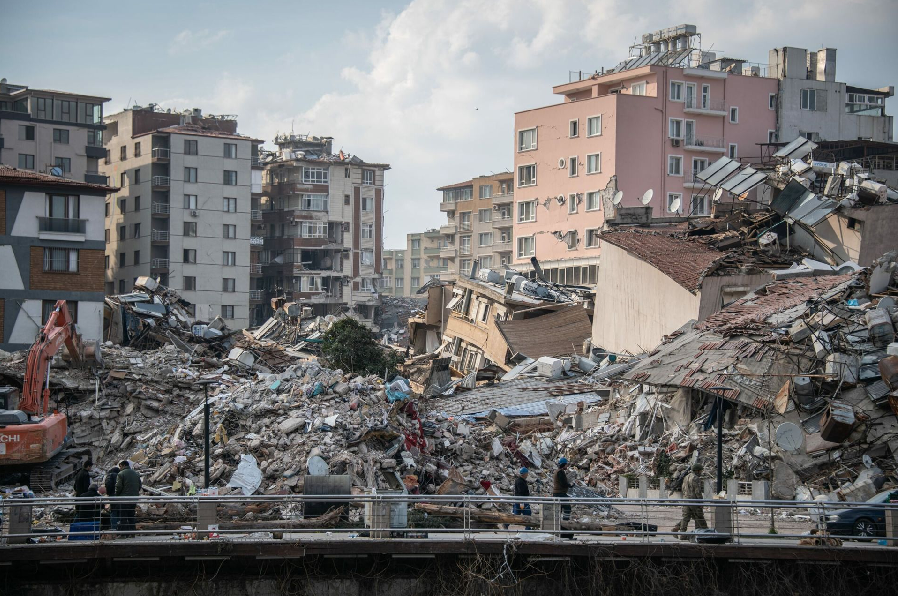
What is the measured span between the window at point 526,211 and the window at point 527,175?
1188mm

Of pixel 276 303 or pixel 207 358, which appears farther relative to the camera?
pixel 276 303

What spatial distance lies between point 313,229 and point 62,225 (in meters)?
39.5

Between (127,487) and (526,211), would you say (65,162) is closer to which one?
(526,211)

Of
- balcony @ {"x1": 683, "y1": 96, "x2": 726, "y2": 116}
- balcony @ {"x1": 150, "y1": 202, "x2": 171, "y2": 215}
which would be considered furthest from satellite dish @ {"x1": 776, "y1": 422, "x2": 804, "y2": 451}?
balcony @ {"x1": 150, "y1": 202, "x2": 171, "y2": 215}

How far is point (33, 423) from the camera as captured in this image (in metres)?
24.1

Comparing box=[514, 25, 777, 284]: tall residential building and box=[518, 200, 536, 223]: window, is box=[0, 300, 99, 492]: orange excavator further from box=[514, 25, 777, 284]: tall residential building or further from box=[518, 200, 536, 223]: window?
box=[518, 200, 536, 223]: window

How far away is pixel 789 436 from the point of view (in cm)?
2092

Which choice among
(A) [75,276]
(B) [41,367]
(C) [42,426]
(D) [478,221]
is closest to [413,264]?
(D) [478,221]

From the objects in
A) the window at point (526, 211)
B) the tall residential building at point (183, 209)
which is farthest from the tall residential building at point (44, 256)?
the tall residential building at point (183, 209)

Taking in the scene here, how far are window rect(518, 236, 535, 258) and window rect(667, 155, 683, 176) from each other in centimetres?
885

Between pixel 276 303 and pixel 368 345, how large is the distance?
17.9 metres

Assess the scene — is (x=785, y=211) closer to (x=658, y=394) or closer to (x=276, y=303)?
(x=658, y=394)

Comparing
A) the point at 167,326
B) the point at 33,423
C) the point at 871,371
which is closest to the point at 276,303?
the point at 167,326

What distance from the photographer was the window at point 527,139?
63.6 metres
